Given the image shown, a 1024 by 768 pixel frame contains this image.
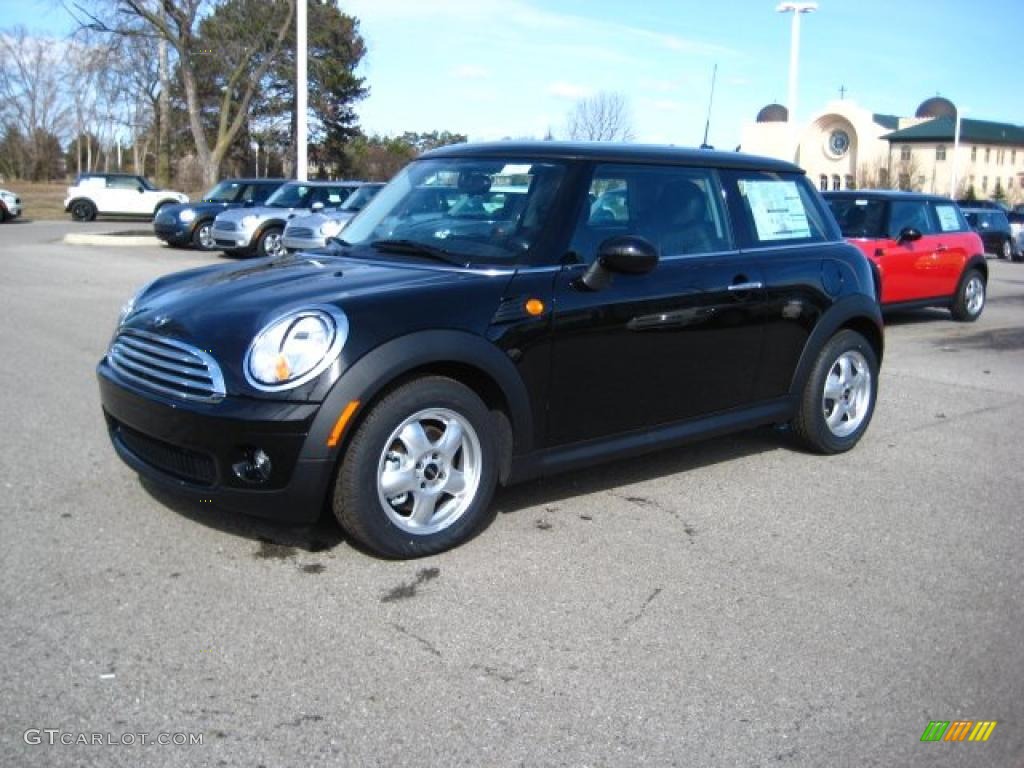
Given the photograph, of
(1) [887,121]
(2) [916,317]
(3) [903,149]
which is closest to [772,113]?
(1) [887,121]

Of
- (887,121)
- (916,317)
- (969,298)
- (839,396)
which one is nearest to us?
(839,396)

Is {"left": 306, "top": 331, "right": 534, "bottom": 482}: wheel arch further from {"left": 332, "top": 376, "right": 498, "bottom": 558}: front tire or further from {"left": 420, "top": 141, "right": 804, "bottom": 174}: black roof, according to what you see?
{"left": 420, "top": 141, "right": 804, "bottom": 174}: black roof

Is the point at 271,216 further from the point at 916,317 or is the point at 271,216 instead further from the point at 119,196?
the point at 119,196

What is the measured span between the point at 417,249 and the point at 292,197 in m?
15.4

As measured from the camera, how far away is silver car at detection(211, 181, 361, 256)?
18.2m

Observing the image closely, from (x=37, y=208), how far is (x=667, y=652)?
138ft

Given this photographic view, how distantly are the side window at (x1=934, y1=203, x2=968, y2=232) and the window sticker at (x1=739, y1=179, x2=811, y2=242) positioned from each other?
24.4 ft

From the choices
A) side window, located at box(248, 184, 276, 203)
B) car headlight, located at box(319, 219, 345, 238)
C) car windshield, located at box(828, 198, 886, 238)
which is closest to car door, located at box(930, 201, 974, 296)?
car windshield, located at box(828, 198, 886, 238)

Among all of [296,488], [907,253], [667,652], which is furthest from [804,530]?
[907,253]

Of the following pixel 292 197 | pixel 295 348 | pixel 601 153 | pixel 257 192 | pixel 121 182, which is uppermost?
pixel 121 182

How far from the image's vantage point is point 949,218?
12.5 metres

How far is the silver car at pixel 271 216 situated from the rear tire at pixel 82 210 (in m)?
16.3

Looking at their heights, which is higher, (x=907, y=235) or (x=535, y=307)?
(x=907, y=235)

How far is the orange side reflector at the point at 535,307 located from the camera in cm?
424
